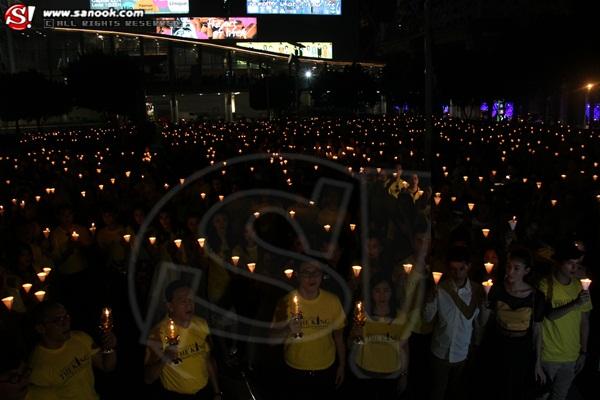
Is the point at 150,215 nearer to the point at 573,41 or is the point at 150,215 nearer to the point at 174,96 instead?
the point at 573,41

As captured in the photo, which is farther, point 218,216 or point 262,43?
point 262,43

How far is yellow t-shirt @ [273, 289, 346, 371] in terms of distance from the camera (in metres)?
4.45

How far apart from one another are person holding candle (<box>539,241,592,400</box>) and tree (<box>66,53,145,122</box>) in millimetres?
29663

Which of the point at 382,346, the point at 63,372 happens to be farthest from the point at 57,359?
the point at 382,346

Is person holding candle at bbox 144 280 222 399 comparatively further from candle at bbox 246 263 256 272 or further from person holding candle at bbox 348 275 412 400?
candle at bbox 246 263 256 272

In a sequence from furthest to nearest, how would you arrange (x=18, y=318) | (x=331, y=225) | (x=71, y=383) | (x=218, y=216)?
(x=331, y=225) → (x=218, y=216) → (x=18, y=318) → (x=71, y=383)

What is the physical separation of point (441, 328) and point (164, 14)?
3022 inches

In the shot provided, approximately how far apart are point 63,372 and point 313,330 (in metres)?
1.59

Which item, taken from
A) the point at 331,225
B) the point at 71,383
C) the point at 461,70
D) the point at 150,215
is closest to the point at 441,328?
the point at 71,383

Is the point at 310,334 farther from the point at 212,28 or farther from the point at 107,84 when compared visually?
the point at 212,28

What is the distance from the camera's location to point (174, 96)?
2397 inches

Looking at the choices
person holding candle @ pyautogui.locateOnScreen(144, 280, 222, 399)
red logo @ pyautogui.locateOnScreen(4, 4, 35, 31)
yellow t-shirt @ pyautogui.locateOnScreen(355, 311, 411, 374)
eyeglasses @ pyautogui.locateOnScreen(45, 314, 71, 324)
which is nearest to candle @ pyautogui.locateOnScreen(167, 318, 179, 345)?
person holding candle @ pyautogui.locateOnScreen(144, 280, 222, 399)

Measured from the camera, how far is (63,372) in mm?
3834

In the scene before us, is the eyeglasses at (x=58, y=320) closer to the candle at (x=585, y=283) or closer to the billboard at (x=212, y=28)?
the candle at (x=585, y=283)
